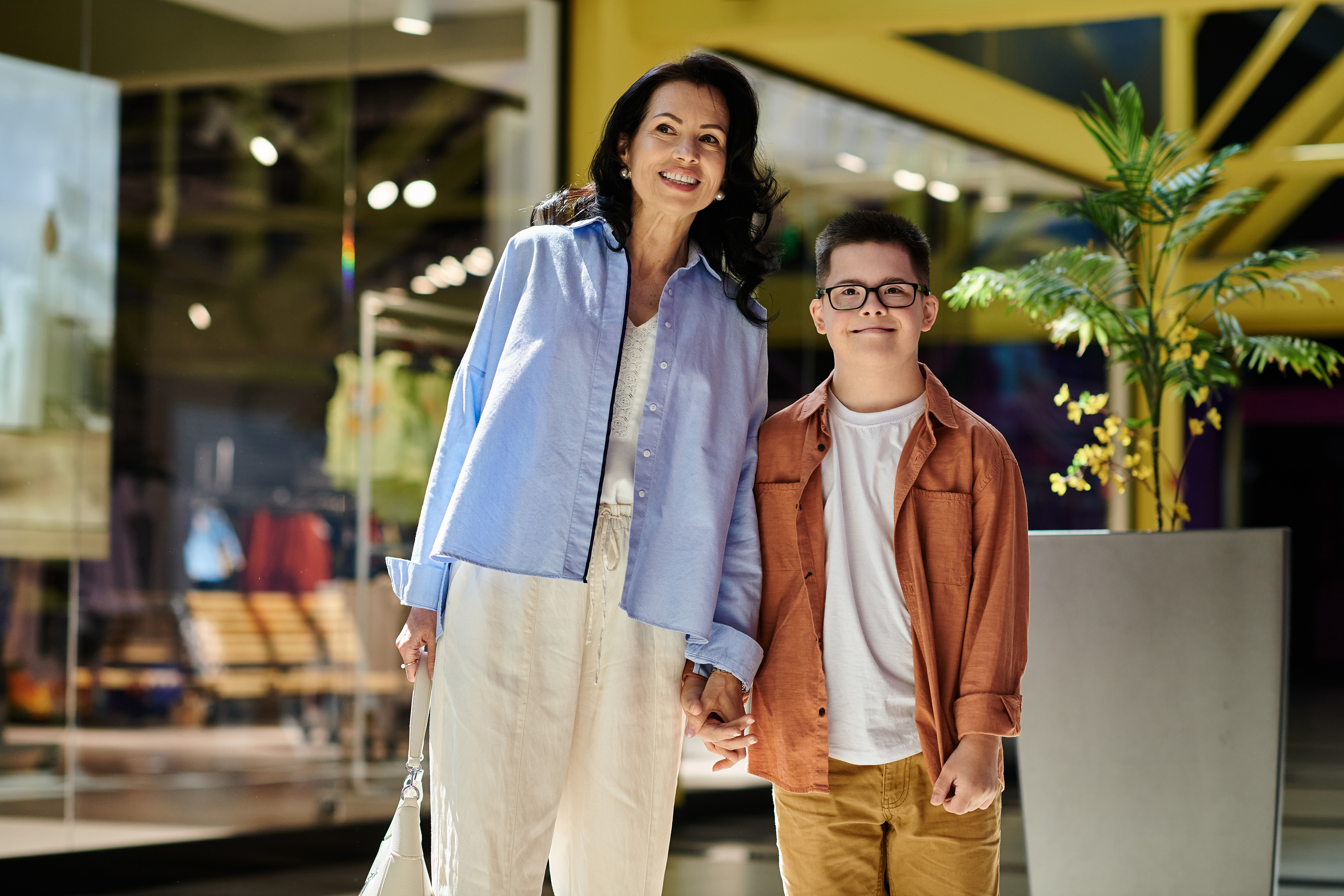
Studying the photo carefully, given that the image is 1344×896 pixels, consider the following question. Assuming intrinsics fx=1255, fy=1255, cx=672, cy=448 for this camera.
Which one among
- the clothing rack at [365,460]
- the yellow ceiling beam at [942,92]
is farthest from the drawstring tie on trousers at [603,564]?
the yellow ceiling beam at [942,92]

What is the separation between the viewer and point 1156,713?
322cm

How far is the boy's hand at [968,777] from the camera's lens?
1.88 metres

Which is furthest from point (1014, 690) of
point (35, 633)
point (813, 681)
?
point (35, 633)

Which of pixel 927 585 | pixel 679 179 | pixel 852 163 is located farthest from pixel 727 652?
pixel 852 163

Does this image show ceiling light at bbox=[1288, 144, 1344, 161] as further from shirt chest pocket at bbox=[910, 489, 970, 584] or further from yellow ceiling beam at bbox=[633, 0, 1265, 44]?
shirt chest pocket at bbox=[910, 489, 970, 584]

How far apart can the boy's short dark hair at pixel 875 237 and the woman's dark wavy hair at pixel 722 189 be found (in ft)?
0.30

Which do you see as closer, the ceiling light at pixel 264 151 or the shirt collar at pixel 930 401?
the shirt collar at pixel 930 401

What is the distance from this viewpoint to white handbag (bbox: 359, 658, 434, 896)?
1801 millimetres

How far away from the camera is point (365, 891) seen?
1.85 meters

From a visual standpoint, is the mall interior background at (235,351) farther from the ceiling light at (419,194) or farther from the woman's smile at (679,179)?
the woman's smile at (679,179)

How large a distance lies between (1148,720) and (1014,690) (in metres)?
1.46

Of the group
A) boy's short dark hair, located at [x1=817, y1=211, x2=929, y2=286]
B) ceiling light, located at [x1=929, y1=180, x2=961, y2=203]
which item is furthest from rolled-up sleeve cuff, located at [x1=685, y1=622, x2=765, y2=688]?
ceiling light, located at [x1=929, y1=180, x2=961, y2=203]

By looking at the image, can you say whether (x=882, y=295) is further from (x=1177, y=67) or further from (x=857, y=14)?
(x=1177, y=67)

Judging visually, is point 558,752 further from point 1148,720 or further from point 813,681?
point 1148,720
